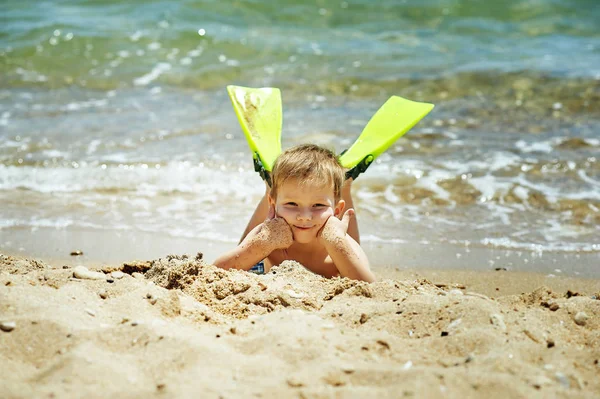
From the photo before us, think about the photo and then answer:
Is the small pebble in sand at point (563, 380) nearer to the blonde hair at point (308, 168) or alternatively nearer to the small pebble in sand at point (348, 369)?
the small pebble in sand at point (348, 369)

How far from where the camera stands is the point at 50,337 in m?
2.32

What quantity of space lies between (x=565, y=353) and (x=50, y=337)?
1.70 metres

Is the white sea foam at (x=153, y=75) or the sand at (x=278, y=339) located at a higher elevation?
the sand at (x=278, y=339)

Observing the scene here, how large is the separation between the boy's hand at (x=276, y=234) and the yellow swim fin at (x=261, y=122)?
0.37 meters

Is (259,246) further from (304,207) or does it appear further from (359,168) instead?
(359,168)

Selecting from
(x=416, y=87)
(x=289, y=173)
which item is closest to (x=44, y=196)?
(x=289, y=173)

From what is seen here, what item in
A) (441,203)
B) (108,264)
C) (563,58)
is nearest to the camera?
(108,264)

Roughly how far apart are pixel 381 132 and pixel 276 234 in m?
1.16

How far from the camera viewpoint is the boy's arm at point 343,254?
11.0 feet

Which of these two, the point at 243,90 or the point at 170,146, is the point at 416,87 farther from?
the point at 243,90

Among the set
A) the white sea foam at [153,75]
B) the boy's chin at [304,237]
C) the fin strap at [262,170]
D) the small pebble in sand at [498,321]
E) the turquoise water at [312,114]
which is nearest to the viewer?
the small pebble in sand at [498,321]

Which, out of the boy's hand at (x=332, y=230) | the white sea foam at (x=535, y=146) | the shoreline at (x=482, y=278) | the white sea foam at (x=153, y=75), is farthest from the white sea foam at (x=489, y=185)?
the white sea foam at (x=153, y=75)

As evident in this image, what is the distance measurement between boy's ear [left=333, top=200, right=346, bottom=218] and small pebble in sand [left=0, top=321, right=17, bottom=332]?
171 centimetres

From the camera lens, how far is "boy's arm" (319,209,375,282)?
132 inches
